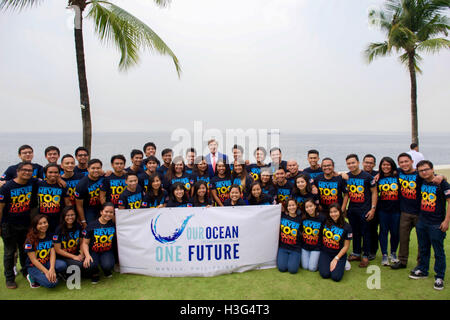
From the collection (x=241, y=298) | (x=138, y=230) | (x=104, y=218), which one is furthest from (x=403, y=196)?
(x=104, y=218)

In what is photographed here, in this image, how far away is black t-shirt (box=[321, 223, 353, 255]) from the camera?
4.47 meters

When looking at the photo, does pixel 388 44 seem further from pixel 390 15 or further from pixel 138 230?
pixel 138 230

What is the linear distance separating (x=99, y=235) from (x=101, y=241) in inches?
4.1

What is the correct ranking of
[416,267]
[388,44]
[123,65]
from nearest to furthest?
1. [416,267]
2. [123,65]
3. [388,44]

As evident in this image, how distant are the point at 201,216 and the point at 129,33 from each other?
5.40 meters

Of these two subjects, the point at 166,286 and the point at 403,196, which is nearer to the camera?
the point at 166,286

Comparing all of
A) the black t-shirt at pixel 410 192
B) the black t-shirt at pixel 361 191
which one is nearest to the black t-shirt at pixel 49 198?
the black t-shirt at pixel 361 191

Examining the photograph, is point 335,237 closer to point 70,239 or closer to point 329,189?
point 329,189

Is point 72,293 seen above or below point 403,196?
below

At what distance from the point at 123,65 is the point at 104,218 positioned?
508 centimetres

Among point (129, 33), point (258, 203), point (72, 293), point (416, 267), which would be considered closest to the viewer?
point (72, 293)

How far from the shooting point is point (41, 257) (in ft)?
13.7

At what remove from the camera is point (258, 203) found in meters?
4.99
